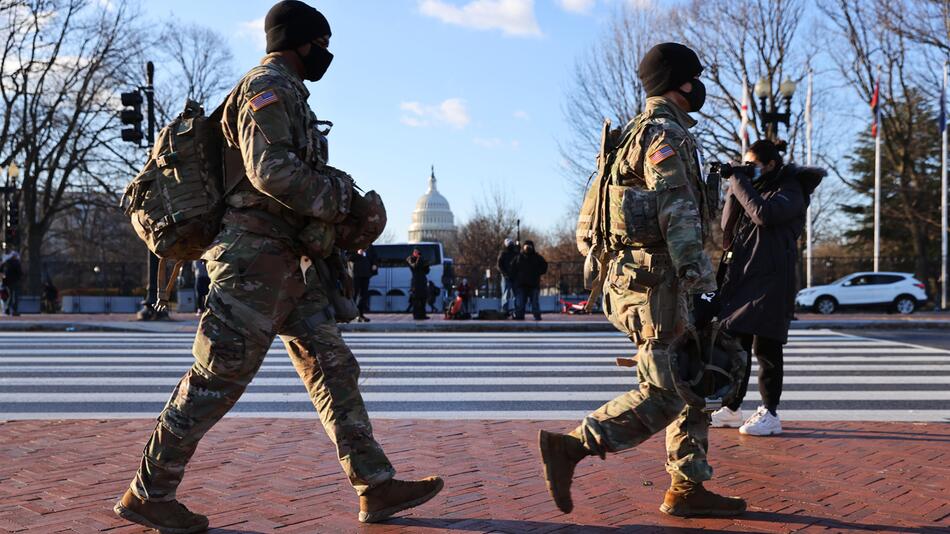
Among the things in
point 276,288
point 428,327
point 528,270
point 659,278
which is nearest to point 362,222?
point 276,288

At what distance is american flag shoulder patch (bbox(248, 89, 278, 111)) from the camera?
3395mm

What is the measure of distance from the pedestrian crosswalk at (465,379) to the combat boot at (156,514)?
3.21 m

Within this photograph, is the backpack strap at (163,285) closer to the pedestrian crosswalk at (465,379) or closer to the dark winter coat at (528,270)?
the pedestrian crosswalk at (465,379)

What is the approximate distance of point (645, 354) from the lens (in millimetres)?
3691

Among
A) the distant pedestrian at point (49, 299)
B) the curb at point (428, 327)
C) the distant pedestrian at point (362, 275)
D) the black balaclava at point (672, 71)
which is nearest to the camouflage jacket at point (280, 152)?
the black balaclava at point (672, 71)

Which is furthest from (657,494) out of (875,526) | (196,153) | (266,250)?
(196,153)

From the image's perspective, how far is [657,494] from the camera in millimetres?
4211

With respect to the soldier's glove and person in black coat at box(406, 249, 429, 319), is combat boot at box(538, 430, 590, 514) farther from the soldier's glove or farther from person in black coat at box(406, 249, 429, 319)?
person in black coat at box(406, 249, 429, 319)

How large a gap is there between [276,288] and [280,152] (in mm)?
528

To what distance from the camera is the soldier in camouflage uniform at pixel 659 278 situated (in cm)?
360

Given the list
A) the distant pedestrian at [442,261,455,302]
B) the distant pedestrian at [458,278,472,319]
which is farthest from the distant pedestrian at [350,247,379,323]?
the distant pedestrian at [442,261,455,302]

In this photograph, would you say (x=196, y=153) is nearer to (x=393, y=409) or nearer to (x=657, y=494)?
(x=657, y=494)

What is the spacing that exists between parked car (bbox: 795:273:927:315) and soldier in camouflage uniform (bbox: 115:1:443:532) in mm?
25423

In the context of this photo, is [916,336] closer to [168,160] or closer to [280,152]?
[280,152]
